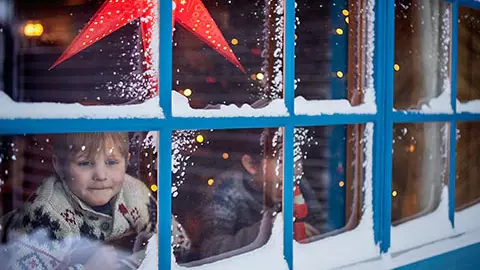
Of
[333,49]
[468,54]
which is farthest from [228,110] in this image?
[468,54]

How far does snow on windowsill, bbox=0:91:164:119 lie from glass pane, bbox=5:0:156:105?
0.03m

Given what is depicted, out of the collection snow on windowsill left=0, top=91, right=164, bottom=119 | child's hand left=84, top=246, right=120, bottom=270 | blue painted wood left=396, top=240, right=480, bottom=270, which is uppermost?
snow on windowsill left=0, top=91, right=164, bottom=119

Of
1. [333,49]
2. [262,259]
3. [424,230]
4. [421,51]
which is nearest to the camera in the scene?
[262,259]

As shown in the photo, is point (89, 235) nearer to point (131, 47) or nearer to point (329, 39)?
point (131, 47)

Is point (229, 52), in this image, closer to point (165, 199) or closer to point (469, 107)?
point (165, 199)

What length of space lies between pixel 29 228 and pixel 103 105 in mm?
308

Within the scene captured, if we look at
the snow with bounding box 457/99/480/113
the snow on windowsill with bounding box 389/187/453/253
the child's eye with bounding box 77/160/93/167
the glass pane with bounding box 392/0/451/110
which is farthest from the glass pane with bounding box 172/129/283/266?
the snow with bounding box 457/99/480/113

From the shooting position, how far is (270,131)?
1.82 m

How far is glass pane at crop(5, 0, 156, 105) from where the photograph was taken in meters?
1.34

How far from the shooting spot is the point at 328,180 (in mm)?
2223

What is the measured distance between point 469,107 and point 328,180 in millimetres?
758

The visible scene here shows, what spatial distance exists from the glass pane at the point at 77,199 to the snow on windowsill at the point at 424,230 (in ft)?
3.30

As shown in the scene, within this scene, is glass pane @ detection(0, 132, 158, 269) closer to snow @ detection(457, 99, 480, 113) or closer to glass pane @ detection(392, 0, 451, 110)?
glass pane @ detection(392, 0, 451, 110)

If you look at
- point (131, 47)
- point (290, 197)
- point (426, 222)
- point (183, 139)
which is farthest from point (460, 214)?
point (131, 47)
